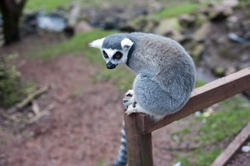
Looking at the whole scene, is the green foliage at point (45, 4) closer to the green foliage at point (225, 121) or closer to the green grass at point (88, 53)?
the green grass at point (88, 53)

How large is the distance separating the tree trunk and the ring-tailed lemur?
733cm

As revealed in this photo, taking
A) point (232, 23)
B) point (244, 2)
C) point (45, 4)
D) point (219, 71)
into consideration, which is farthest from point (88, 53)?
point (45, 4)

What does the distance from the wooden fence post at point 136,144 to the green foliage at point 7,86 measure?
467 cm

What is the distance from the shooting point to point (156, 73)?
2.47 m

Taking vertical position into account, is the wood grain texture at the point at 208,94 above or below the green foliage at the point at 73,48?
above

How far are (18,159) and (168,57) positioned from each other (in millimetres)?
3594

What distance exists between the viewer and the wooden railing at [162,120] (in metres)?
2.26

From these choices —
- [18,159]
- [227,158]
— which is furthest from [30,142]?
[227,158]

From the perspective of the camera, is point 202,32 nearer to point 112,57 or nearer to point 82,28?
point 82,28

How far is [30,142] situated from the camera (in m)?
5.24

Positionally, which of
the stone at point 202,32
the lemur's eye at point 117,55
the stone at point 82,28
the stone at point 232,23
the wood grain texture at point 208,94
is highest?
the lemur's eye at point 117,55

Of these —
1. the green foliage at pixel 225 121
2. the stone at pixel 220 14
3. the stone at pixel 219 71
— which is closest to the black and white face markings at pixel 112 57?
the green foliage at pixel 225 121

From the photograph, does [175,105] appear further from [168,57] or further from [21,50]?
[21,50]

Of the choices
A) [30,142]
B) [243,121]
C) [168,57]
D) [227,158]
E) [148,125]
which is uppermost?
[168,57]
